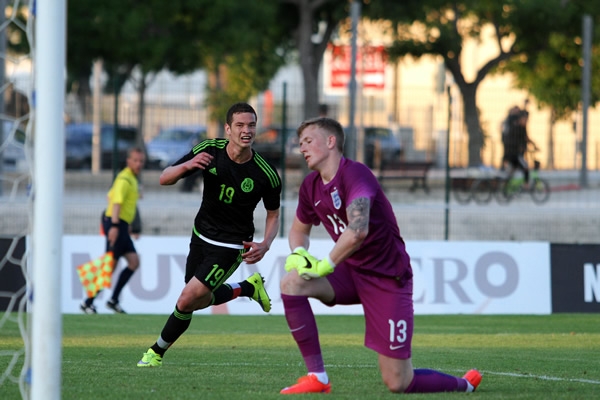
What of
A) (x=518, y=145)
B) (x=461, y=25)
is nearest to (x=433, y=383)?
(x=518, y=145)

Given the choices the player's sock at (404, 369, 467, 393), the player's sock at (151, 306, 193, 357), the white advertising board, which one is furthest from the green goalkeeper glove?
the white advertising board

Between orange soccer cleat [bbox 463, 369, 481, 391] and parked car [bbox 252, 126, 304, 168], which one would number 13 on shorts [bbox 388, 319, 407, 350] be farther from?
parked car [bbox 252, 126, 304, 168]

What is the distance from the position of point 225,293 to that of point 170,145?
10.6 m

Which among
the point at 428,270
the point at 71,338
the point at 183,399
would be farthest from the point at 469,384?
the point at 428,270

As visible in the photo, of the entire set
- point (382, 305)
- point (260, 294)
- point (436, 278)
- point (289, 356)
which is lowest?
point (436, 278)

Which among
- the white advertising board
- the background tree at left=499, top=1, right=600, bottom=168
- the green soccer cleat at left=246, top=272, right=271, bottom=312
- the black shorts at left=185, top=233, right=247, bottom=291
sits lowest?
the white advertising board

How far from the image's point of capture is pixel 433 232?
19.6 meters

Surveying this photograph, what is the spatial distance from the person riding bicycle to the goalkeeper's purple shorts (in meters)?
13.5

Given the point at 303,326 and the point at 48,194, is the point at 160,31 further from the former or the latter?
the point at 48,194

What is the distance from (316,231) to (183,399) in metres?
14.3

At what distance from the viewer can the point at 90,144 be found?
67.2 ft

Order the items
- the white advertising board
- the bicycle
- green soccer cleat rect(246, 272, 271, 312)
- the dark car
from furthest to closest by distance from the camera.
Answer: the bicycle
the dark car
the white advertising board
green soccer cleat rect(246, 272, 271, 312)

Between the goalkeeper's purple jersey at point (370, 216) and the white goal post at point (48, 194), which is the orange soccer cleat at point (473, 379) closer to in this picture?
the goalkeeper's purple jersey at point (370, 216)

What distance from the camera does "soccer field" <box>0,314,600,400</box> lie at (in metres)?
7.47
